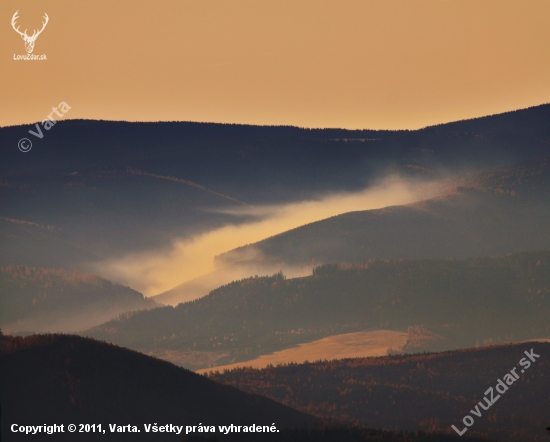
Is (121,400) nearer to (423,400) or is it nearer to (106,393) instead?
(106,393)

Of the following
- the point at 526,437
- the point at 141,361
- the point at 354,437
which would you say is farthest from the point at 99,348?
the point at 526,437

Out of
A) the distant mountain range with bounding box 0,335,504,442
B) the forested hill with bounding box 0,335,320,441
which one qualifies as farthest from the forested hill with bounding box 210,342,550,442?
the forested hill with bounding box 0,335,320,441

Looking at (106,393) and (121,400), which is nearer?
(106,393)

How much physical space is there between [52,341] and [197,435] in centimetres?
1717

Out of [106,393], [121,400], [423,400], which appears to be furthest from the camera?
[423,400]

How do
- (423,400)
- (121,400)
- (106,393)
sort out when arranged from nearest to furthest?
(106,393), (121,400), (423,400)

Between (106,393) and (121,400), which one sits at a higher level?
(106,393)

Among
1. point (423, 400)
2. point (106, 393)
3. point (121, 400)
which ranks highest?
point (423, 400)

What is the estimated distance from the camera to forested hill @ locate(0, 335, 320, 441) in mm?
107688

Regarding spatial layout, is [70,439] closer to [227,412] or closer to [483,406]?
[227,412]

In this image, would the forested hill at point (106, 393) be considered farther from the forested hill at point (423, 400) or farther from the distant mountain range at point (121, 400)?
the forested hill at point (423, 400)

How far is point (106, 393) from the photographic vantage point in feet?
374

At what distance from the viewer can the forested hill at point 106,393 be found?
107688 millimetres

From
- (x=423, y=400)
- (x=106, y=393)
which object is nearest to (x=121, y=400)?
(x=106, y=393)
